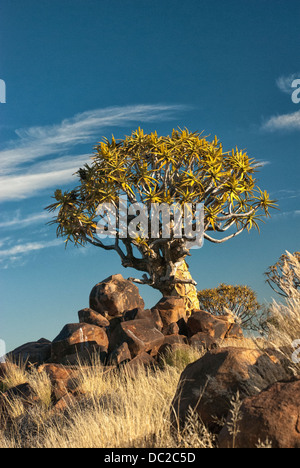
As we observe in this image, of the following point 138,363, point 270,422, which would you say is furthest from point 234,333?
point 270,422

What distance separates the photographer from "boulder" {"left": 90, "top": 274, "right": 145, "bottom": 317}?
14391 mm

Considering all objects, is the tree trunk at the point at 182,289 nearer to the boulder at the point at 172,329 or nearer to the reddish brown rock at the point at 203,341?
the boulder at the point at 172,329

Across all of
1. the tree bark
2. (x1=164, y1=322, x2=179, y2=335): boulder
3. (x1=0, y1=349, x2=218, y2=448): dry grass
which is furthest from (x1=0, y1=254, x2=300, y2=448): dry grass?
the tree bark

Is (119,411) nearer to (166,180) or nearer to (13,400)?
(13,400)

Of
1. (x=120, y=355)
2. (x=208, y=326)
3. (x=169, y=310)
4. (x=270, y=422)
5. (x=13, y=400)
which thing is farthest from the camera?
(x=169, y=310)

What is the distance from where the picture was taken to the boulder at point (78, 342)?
1217 centimetres

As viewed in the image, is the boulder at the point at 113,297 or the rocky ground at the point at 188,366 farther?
the boulder at the point at 113,297

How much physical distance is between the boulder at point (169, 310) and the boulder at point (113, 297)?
0.91 meters

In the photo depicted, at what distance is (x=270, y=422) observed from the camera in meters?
4.78

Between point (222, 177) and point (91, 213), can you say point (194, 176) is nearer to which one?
point (222, 177)

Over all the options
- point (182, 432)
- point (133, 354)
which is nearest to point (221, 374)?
point (182, 432)

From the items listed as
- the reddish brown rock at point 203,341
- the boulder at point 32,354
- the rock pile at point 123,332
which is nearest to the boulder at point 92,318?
the rock pile at point 123,332

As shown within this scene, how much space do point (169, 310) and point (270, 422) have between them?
29.1ft

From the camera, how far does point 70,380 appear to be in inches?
412
